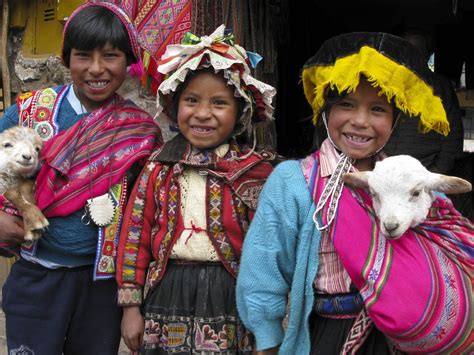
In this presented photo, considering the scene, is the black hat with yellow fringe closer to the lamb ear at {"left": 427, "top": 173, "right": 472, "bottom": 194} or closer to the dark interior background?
the lamb ear at {"left": 427, "top": 173, "right": 472, "bottom": 194}

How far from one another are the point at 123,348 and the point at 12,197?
1994 mm

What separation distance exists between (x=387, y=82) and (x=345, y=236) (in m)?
0.51

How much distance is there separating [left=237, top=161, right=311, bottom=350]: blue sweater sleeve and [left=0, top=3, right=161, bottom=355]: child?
752 millimetres

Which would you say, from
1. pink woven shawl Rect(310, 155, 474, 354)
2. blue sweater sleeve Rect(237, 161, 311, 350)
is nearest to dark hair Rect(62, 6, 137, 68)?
blue sweater sleeve Rect(237, 161, 311, 350)

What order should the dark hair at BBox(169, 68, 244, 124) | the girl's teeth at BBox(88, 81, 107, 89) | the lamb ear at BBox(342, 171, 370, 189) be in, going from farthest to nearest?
the girl's teeth at BBox(88, 81, 107, 89) → the dark hair at BBox(169, 68, 244, 124) → the lamb ear at BBox(342, 171, 370, 189)

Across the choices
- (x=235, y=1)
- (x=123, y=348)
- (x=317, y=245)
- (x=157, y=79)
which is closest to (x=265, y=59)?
(x=235, y=1)

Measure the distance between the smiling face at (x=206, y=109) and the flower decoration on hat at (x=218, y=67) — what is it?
4 cm

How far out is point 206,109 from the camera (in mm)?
2320

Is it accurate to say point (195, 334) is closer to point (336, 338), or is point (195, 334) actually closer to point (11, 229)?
point (336, 338)

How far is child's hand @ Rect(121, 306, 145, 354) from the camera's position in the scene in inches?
92.6

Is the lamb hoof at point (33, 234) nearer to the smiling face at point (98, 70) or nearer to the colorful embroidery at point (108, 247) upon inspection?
the colorful embroidery at point (108, 247)

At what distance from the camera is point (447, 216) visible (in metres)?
1.90

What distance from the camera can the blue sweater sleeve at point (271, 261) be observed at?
1.99m

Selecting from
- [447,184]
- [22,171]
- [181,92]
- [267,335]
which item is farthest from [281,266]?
[22,171]
